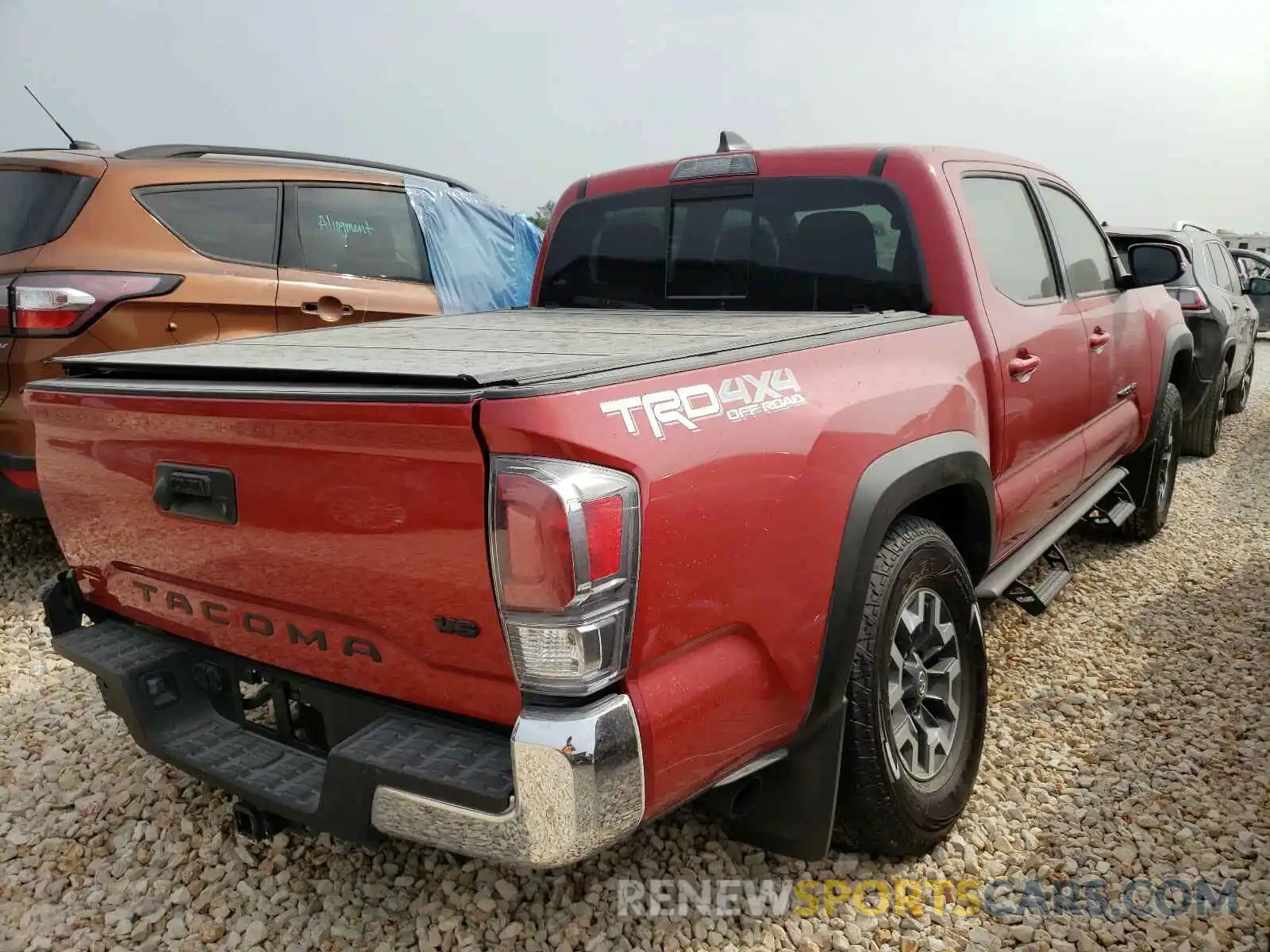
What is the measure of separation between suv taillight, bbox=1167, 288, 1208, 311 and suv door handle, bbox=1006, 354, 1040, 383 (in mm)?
4521

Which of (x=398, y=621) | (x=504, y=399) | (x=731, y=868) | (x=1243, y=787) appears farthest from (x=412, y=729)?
(x=1243, y=787)

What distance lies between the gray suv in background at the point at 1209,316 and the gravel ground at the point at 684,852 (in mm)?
2863

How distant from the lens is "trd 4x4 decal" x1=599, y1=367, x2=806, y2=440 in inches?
65.4

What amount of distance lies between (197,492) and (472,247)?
18.3 ft

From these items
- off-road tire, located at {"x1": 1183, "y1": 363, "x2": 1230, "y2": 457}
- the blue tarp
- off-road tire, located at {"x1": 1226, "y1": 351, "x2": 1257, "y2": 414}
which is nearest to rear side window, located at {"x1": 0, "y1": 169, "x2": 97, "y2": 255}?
the blue tarp

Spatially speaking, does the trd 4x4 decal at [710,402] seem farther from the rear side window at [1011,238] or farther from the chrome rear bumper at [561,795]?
the rear side window at [1011,238]

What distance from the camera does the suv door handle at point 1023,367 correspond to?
2.90 meters

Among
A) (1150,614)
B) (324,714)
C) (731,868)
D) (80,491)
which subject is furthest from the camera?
(1150,614)

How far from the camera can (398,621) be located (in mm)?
1789

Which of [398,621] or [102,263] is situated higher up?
[102,263]

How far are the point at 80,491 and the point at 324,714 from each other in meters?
0.87

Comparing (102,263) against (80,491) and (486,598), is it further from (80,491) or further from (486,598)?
(486,598)

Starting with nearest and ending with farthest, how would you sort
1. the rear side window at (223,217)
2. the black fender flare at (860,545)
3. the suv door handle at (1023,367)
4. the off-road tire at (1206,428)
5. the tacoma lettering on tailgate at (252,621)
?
the tacoma lettering on tailgate at (252,621), the black fender flare at (860,545), the suv door handle at (1023,367), the rear side window at (223,217), the off-road tire at (1206,428)

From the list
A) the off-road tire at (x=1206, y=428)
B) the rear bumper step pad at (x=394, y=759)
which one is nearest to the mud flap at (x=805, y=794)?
the rear bumper step pad at (x=394, y=759)
